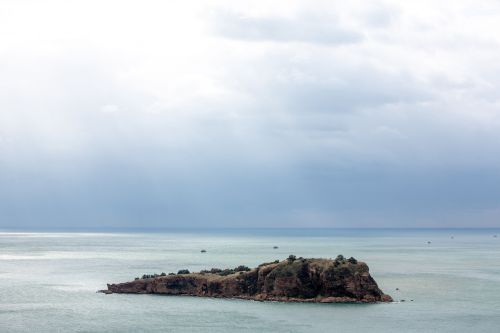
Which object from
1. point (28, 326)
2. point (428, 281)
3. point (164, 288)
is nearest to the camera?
point (28, 326)

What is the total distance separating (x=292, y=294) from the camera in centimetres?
12962

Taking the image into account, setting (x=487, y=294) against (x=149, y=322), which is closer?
(x=149, y=322)

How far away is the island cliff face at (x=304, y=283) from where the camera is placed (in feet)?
420

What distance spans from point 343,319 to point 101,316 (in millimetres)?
41265

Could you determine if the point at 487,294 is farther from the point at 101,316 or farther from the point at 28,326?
the point at 28,326

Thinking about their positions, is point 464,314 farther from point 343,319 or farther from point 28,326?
point 28,326

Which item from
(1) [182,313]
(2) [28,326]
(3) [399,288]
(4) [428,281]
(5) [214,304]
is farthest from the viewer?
(4) [428,281]

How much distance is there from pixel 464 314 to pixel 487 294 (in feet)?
104

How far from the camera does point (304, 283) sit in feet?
427

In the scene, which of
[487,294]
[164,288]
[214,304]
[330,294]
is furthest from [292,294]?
[487,294]

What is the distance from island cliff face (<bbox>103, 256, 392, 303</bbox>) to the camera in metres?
128

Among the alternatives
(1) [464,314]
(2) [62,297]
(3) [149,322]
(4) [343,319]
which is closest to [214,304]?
(3) [149,322]

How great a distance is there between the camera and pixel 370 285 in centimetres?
12938

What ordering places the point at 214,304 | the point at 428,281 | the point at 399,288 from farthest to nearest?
the point at 428,281 → the point at 399,288 → the point at 214,304
